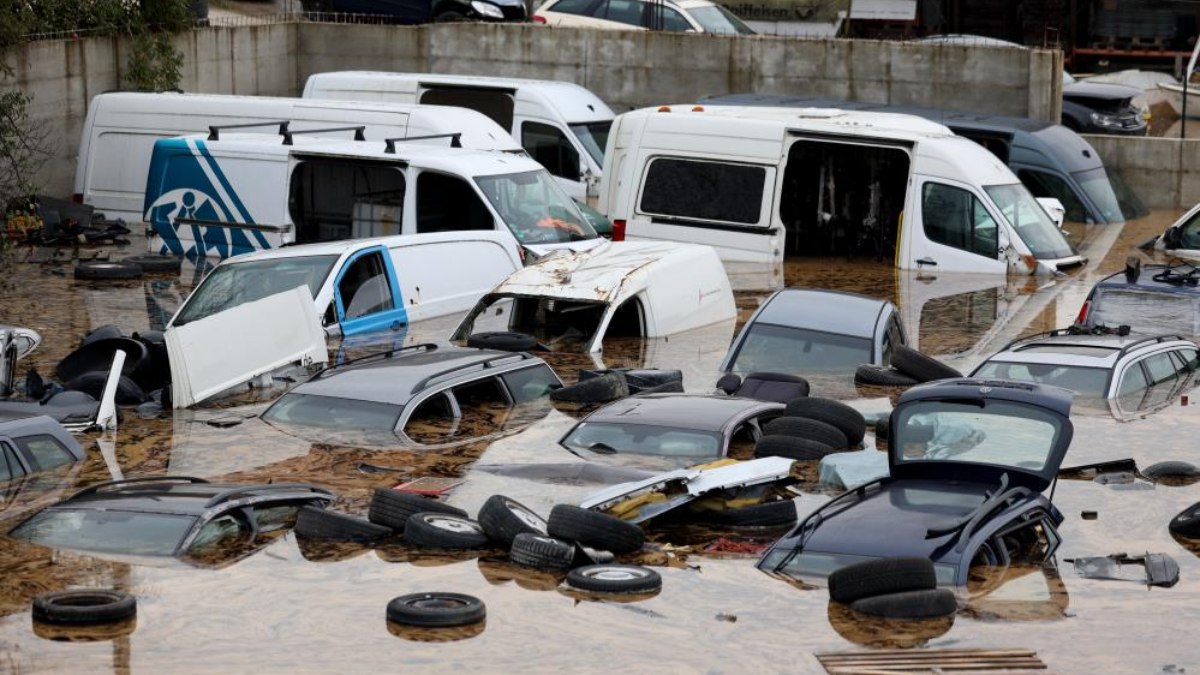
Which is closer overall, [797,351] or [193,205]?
[797,351]

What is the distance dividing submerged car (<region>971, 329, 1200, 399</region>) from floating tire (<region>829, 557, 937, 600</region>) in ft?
18.8

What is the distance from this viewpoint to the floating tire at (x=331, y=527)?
1154 centimetres

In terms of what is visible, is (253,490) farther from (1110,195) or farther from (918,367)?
(1110,195)

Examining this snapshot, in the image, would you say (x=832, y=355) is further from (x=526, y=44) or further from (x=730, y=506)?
(x=526, y=44)

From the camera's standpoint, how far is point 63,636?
9.71 metres

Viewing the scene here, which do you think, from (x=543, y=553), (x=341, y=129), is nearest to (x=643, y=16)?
(x=341, y=129)

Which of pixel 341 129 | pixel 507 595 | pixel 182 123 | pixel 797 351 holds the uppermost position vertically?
pixel 341 129

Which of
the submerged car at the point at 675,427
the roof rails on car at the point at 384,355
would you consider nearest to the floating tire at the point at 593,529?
the submerged car at the point at 675,427

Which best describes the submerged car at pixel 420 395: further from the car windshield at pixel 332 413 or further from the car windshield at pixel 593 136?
the car windshield at pixel 593 136

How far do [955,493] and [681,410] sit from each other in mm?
2952

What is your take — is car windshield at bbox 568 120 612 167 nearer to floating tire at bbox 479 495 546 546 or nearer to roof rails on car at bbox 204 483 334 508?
roof rails on car at bbox 204 483 334 508

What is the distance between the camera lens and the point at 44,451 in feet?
42.5

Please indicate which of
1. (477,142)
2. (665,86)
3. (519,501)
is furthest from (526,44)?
(519,501)

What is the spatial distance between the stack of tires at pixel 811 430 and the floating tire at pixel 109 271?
1047 cm
